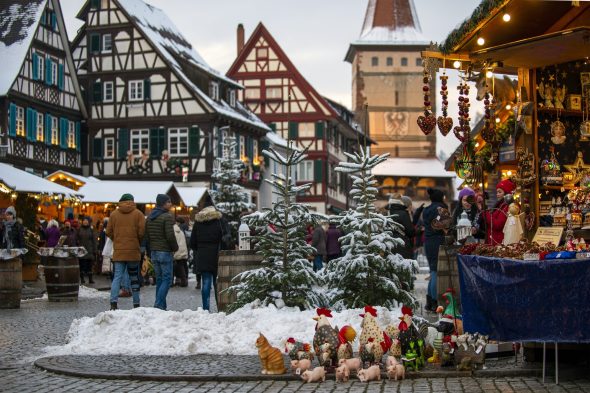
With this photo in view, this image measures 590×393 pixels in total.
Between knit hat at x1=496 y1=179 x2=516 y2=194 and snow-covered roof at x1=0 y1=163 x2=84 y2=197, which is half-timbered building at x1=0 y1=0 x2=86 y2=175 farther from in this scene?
knit hat at x1=496 y1=179 x2=516 y2=194

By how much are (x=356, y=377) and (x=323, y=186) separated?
182ft

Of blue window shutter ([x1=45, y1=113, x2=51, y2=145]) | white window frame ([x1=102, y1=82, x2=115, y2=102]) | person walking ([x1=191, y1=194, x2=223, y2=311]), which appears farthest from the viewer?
white window frame ([x1=102, y1=82, x2=115, y2=102])

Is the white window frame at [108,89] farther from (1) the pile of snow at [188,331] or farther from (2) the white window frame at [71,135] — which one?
(1) the pile of snow at [188,331]

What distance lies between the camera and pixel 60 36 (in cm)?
4450

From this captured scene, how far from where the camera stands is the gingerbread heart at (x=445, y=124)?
484 inches

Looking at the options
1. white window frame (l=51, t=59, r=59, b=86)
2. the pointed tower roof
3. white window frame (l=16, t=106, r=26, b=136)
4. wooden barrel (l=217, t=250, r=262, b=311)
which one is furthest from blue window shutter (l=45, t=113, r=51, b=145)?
the pointed tower roof

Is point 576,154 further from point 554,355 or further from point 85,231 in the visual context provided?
point 85,231

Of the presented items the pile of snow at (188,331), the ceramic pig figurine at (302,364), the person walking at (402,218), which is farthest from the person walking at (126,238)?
the ceramic pig figurine at (302,364)

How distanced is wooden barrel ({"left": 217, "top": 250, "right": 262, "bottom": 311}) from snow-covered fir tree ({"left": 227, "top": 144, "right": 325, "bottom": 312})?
1.25 feet

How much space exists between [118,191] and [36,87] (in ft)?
30.5

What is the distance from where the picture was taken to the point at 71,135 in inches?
1848

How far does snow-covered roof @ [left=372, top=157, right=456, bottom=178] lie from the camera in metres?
91.2

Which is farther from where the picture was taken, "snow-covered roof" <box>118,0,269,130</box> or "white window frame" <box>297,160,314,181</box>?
"white window frame" <box>297,160,314,181</box>

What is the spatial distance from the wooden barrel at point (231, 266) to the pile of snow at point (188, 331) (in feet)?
5.81
